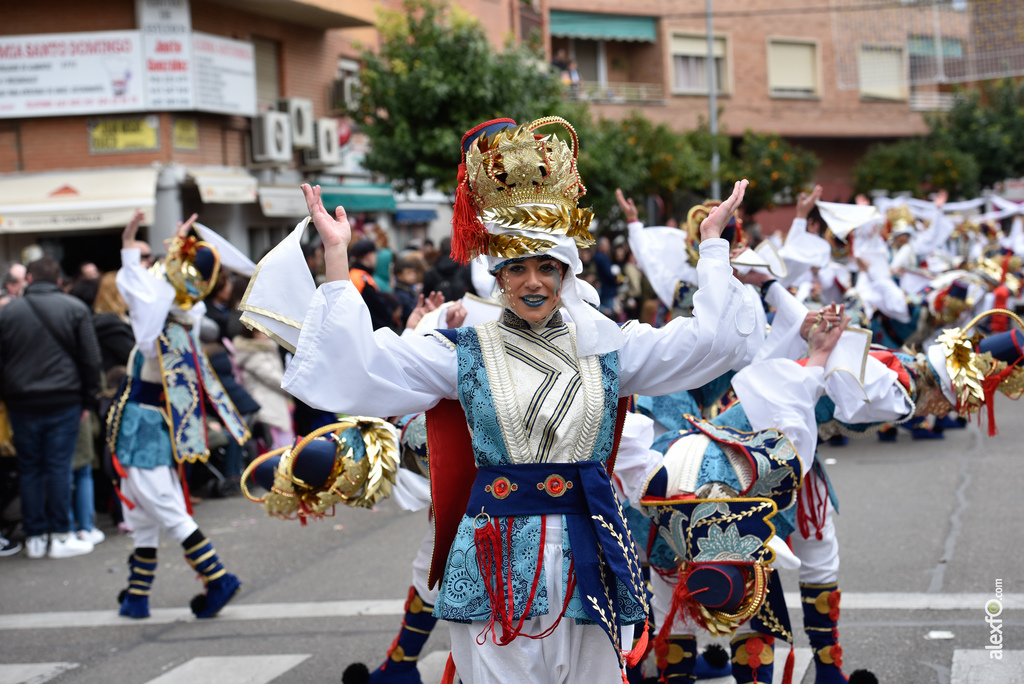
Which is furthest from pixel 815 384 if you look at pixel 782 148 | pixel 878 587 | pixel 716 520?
pixel 782 148

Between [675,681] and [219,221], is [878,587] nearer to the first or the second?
[675,681]

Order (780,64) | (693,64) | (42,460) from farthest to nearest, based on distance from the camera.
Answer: (780,64), (693,64), (42,460)

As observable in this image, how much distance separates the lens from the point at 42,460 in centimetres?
751

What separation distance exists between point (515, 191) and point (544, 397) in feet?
1.89

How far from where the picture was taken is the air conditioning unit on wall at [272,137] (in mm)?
17344

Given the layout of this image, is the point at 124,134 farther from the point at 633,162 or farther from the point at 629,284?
the point at 633,162

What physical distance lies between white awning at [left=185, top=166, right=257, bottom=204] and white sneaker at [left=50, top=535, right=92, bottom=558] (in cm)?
881

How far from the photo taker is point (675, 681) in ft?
13.7

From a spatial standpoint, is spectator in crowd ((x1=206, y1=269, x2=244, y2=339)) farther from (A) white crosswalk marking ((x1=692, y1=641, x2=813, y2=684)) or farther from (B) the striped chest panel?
(B) the striped chest panel

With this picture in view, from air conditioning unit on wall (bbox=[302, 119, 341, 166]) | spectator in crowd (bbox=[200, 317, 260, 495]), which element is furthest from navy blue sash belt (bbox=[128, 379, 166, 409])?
air conditioning unit on wall (bbox=[302, 119, 341, 166])

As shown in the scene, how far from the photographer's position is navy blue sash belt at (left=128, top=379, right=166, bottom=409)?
19.8 feet

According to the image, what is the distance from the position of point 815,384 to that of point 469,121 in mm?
12882

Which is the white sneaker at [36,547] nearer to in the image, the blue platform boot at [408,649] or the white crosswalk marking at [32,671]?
the white crosswalk marking at [32,671]

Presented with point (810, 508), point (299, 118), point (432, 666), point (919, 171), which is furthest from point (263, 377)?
point (919, 171)
